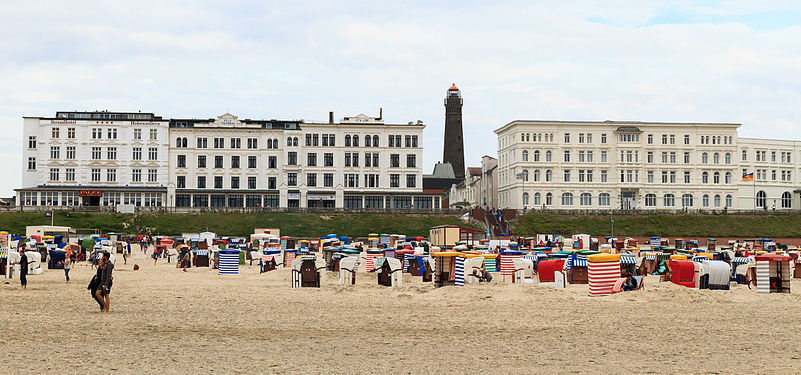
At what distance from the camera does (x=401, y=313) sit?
2086cm

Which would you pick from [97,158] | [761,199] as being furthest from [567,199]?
[97,158]

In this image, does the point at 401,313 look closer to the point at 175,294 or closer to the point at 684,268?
the point at 175,294

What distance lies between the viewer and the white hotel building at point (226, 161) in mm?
90812

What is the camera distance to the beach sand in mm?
13578

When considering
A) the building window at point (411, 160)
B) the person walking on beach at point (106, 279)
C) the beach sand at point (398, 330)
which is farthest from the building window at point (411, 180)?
the person walking on beach at point (106, 279)

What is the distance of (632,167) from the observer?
93875 mm

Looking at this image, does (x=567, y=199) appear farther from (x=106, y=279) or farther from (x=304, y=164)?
(x=106, y=279)

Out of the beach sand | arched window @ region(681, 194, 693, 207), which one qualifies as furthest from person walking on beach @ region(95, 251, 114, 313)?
arched window @ region(681, 194, 693, 207)

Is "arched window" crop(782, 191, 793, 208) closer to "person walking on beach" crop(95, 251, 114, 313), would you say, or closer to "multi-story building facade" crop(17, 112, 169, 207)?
"multi-story building facade" crop(17, 112, 169, 207)

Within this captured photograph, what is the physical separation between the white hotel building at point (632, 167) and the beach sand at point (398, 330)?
2607 inches

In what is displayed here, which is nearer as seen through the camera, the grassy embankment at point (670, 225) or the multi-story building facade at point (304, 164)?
the grassy embankment at point (670, 225)

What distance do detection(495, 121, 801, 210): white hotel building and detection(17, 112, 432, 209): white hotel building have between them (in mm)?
11454

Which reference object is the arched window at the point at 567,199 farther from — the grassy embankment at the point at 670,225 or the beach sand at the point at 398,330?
the beach sand at the point at 398,330

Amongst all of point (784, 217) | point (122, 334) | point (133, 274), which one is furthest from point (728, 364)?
point (784, 217)
